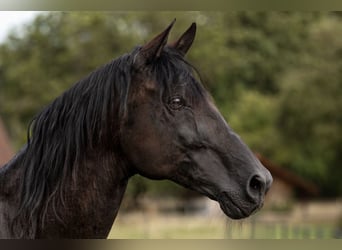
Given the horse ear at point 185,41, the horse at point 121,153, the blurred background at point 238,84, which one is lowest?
the blurred background at point 238,84

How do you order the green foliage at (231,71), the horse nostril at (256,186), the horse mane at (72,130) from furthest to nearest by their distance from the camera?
the green foliage at (231,71), the horse mane at (72,130), the horse nostril at (256,186)

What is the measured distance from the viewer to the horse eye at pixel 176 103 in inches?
105

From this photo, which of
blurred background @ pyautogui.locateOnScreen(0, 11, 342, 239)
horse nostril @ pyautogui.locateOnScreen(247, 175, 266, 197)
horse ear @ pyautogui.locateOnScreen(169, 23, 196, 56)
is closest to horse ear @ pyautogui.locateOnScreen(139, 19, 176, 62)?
horse ear @ pyautogui.locateOnScreen(169, 23, 196, 56)

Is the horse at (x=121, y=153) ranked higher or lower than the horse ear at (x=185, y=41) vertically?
lower

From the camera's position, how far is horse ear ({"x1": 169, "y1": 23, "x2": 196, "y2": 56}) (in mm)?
2842

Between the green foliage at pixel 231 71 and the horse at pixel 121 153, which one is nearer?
the horse at pixel 121 153

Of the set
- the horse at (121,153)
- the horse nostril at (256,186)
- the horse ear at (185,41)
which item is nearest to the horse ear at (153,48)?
the horse at (121,153)

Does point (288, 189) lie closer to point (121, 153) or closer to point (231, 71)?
point (231, 71)

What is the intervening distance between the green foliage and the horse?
93.6 feet

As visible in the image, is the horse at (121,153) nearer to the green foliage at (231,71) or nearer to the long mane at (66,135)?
the long mane at (66,135)

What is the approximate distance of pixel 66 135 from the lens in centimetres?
271

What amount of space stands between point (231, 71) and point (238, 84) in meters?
1.63

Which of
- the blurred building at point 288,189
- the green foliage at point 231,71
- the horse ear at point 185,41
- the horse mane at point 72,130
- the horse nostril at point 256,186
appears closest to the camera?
the horse nostril at point 256,186

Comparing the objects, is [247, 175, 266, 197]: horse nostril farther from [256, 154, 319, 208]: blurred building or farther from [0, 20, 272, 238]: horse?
[256, 154, 319, 208]: blurred building
